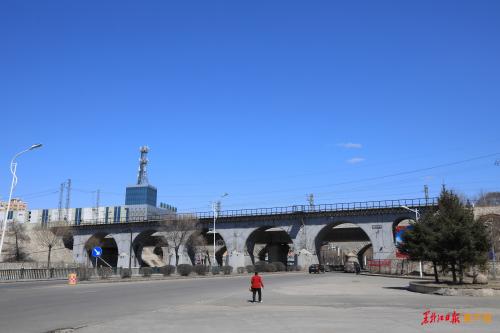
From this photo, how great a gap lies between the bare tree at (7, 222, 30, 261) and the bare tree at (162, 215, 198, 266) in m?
32.1

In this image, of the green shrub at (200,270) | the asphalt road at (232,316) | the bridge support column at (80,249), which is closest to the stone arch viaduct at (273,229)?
the bridge support column at (80,249)

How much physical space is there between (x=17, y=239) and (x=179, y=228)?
37162 millimetres

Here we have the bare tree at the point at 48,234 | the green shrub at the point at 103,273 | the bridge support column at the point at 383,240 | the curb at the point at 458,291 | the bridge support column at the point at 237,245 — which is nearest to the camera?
the curb at the point at 458,291

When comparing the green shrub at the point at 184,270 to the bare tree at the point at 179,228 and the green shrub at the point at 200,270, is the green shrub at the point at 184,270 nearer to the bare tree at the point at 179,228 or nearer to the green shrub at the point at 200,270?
the green shrub at the point at 200,270

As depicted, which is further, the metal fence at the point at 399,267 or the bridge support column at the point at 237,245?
the bridge support column at the point at 237,245

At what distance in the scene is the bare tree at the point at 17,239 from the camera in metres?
90.6

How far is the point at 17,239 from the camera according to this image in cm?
9212

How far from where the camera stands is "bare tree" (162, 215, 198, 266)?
78.8 meters

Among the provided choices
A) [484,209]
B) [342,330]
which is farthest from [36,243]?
[342,330]

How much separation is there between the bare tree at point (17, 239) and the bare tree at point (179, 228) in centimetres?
3211

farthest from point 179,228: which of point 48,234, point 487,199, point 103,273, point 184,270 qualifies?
point 487,199

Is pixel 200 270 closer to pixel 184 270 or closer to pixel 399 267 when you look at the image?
pixel 184 270

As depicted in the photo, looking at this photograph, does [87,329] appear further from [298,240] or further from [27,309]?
[298,240]

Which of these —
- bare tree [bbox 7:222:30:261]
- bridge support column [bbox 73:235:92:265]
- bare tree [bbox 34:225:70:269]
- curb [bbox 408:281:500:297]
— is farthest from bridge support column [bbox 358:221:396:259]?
bare tree [bbox 7:222:30:261]
